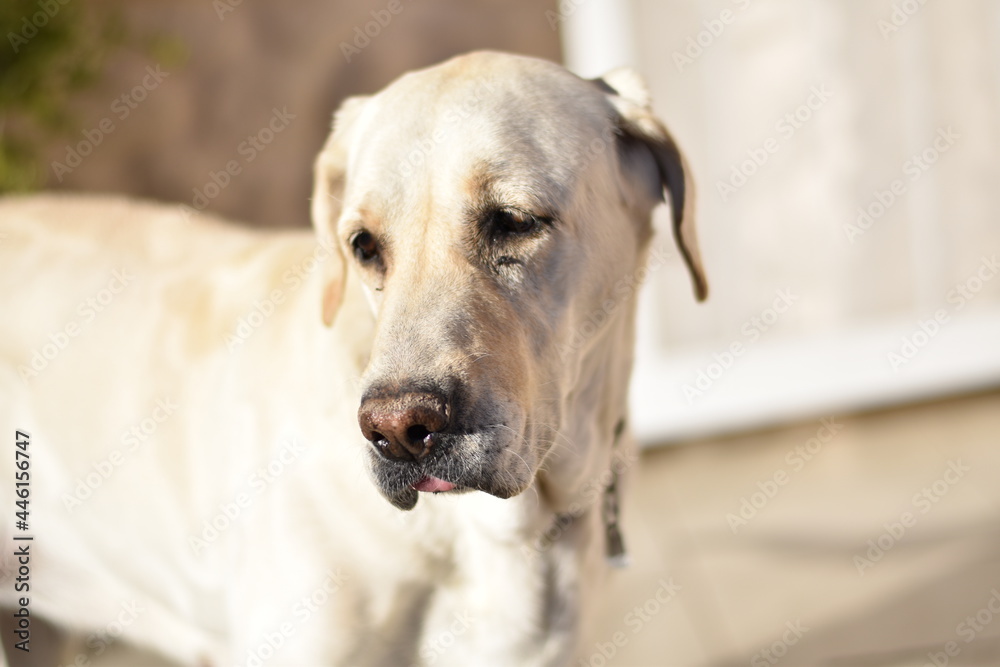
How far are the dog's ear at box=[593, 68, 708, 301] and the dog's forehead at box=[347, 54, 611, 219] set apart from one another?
0.08 m

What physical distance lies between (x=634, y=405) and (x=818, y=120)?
141 centimetres

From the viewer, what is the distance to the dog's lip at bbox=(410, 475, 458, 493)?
1.09m

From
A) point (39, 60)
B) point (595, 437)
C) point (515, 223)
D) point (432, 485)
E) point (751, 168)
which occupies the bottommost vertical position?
point (751, 168)

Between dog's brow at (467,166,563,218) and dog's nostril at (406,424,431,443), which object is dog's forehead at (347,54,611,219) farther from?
dog's nostril at (406,424,431,443)

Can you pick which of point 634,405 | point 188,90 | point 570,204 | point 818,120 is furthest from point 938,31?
point 188,90

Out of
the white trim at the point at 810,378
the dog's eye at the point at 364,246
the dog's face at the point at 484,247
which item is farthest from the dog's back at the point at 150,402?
the white trim at the point at 810,378

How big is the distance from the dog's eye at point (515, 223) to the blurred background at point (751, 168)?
2107 millimetres

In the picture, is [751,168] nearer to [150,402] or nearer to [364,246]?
[364,246]

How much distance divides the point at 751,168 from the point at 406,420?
9.42ft

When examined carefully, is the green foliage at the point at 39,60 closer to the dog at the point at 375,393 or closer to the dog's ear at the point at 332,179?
the dog at the point at 375,393

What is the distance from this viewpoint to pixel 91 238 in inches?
72.0

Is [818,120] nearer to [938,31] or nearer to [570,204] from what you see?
[938,31]

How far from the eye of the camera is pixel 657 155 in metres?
1.41

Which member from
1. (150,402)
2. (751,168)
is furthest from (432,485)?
(751,168)
